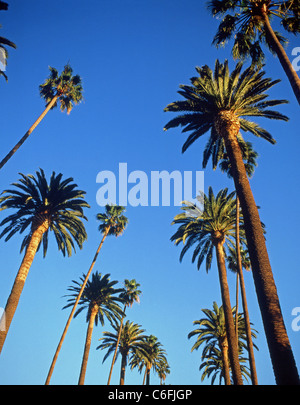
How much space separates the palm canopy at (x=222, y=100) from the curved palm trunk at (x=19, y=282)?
1295 cm

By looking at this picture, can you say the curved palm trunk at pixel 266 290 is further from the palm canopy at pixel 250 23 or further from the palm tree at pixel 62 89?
the palm tree at pixel 62 89

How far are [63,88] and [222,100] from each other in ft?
50.5

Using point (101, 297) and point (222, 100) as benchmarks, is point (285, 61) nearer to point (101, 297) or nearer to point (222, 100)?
point (222, 100)

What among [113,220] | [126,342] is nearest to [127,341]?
[126,342]

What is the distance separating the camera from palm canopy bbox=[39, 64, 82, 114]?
2323 cm

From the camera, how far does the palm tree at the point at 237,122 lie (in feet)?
30.0

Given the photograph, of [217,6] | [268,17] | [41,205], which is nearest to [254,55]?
[268,17]

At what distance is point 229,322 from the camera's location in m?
17.2

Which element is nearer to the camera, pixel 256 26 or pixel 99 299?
pixel 256 26

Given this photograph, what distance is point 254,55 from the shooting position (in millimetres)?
14695

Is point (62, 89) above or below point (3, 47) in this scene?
above

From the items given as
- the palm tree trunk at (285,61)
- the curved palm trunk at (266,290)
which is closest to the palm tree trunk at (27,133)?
the curved palm trunk at (266,290)

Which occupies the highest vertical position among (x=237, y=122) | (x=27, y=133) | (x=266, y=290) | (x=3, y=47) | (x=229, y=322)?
(x=3, y=47)
